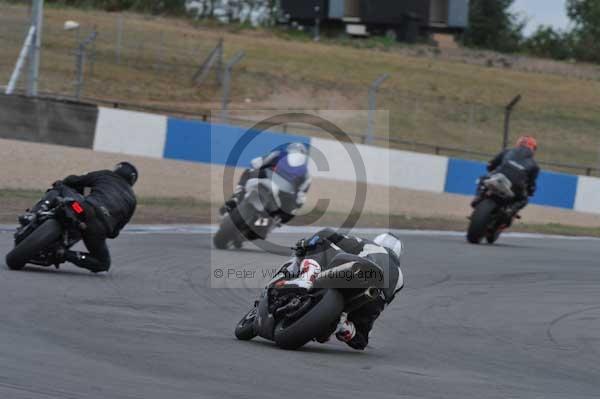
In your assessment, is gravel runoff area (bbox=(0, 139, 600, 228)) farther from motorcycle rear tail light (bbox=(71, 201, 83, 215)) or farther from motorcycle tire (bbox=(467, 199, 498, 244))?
motorcycle rear tail light (bbox=(71, 201, 83, 215))

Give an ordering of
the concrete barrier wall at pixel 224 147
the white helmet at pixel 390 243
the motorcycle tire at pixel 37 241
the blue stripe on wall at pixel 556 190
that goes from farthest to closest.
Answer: the blue stripe on wall at pixel 556 190
the concrete barrier wall at pixel 224 147
the motorcycle tire at pixel 37 241
the white helmet at pixel 390 243

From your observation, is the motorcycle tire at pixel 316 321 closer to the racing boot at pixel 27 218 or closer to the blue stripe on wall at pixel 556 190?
the racing boot at pixel 27 218

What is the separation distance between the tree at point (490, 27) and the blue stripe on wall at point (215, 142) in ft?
152

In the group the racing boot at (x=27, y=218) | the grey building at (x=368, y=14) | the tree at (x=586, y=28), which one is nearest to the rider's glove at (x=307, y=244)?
the racing boot at (x=27, y=218)

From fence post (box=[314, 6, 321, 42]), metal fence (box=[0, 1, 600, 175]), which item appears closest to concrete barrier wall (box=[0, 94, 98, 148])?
metal fence (box=[0, 1, 600, 175])

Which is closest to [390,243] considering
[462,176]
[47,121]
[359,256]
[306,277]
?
[359,256]

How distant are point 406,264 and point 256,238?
179 cm

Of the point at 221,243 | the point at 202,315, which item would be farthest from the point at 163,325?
the point at 221,243

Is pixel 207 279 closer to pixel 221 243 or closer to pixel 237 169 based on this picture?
pixel 221 243

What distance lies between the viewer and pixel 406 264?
43.3ft

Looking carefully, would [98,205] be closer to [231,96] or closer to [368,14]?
[231,96]

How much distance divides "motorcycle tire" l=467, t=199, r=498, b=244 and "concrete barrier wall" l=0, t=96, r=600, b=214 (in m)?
5.74

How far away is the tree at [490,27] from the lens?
66.3 metres

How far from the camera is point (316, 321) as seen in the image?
22.4 ft
